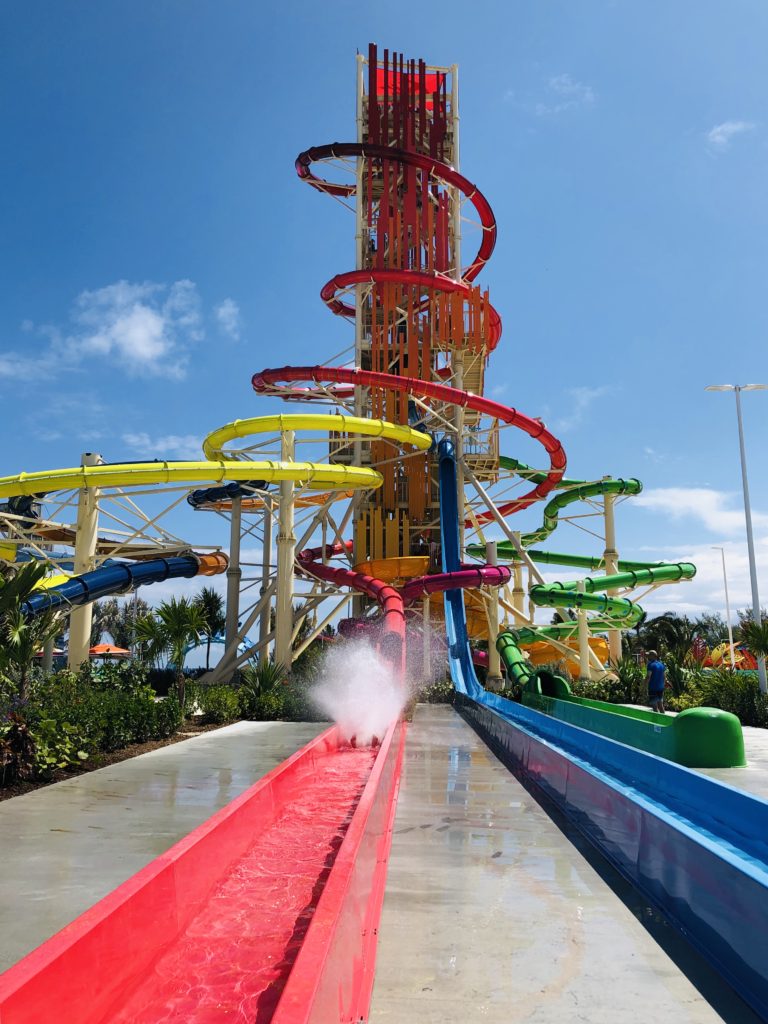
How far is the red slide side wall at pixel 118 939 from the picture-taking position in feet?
9.62

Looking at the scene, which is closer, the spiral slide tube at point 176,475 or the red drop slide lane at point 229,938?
the red drop slide lane at point 229,938

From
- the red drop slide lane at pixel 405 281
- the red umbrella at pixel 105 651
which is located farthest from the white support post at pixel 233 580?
the red umbrella at pixel 105 651

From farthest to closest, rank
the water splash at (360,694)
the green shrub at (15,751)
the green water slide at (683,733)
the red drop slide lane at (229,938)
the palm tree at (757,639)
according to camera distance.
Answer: the palm tree at (757,639) < the water splash at (360,694) < the green water slide at (683,733) < the green shrub at (15,751) < the red drop slide lane at (229,938)

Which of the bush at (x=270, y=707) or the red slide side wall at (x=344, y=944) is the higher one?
the bush at (x=270, y=707)

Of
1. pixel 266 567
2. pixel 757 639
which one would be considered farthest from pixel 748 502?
pixel 266 567

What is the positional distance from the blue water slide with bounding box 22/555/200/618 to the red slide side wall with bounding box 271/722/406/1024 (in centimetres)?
1365

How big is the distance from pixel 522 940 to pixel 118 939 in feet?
6.80

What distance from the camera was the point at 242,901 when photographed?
5211 mm

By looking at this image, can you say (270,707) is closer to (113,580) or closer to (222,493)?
(113,580)

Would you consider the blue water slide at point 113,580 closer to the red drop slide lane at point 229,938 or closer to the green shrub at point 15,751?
the green shrub at point 15,751

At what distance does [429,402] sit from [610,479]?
8.47m

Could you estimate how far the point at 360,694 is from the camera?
18578 millimetres

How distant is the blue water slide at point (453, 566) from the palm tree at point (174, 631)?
9507 mm

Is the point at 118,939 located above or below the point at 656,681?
below
